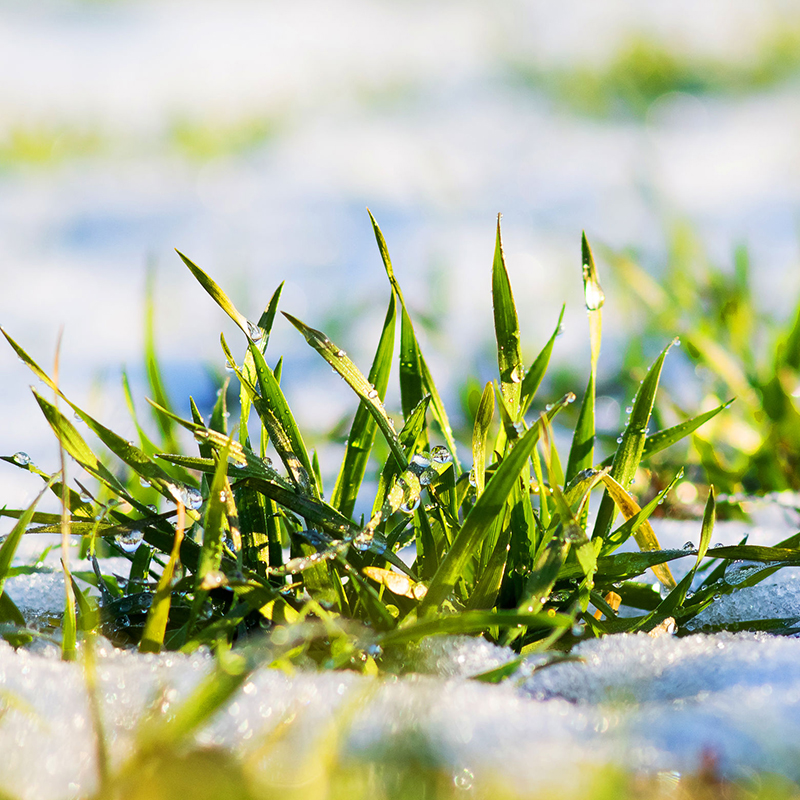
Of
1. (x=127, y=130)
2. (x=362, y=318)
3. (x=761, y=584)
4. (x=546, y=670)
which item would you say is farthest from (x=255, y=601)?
(x=127, y=130)

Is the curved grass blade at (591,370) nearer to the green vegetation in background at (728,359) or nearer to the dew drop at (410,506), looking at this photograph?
the dew drop at (410,506)

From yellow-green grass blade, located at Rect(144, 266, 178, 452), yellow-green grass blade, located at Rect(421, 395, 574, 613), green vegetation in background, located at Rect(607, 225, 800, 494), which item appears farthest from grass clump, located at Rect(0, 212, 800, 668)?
green vegetation in background, located at Rect(607, 225, 800, 494)

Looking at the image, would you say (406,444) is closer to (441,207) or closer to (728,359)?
(728,359)

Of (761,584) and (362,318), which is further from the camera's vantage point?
(362,318)

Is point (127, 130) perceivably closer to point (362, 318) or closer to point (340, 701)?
point (362, 318)

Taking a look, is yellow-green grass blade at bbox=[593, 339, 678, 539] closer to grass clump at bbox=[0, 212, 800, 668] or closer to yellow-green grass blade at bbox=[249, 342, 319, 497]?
grass clump at bbox=[0, 212, 800, 668]

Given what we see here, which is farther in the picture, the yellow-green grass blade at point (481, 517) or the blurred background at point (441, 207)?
the blurred background at point (441, 207)

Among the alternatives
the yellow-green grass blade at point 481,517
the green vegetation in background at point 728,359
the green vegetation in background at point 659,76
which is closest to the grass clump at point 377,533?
the yellow-green grass blade at point 481,517

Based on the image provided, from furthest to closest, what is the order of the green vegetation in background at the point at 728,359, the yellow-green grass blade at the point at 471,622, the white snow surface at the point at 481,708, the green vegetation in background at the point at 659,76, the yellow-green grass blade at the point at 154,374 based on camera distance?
1. the green vegetation in background at the point at 659,76
2. the green vegetation in background at the point at 728,359
3. the yellow-green grass blade at the point at 154,374
4. the yellow-green grass blade at the point at 471,622
5. the white snow surface at the point at 481,708
